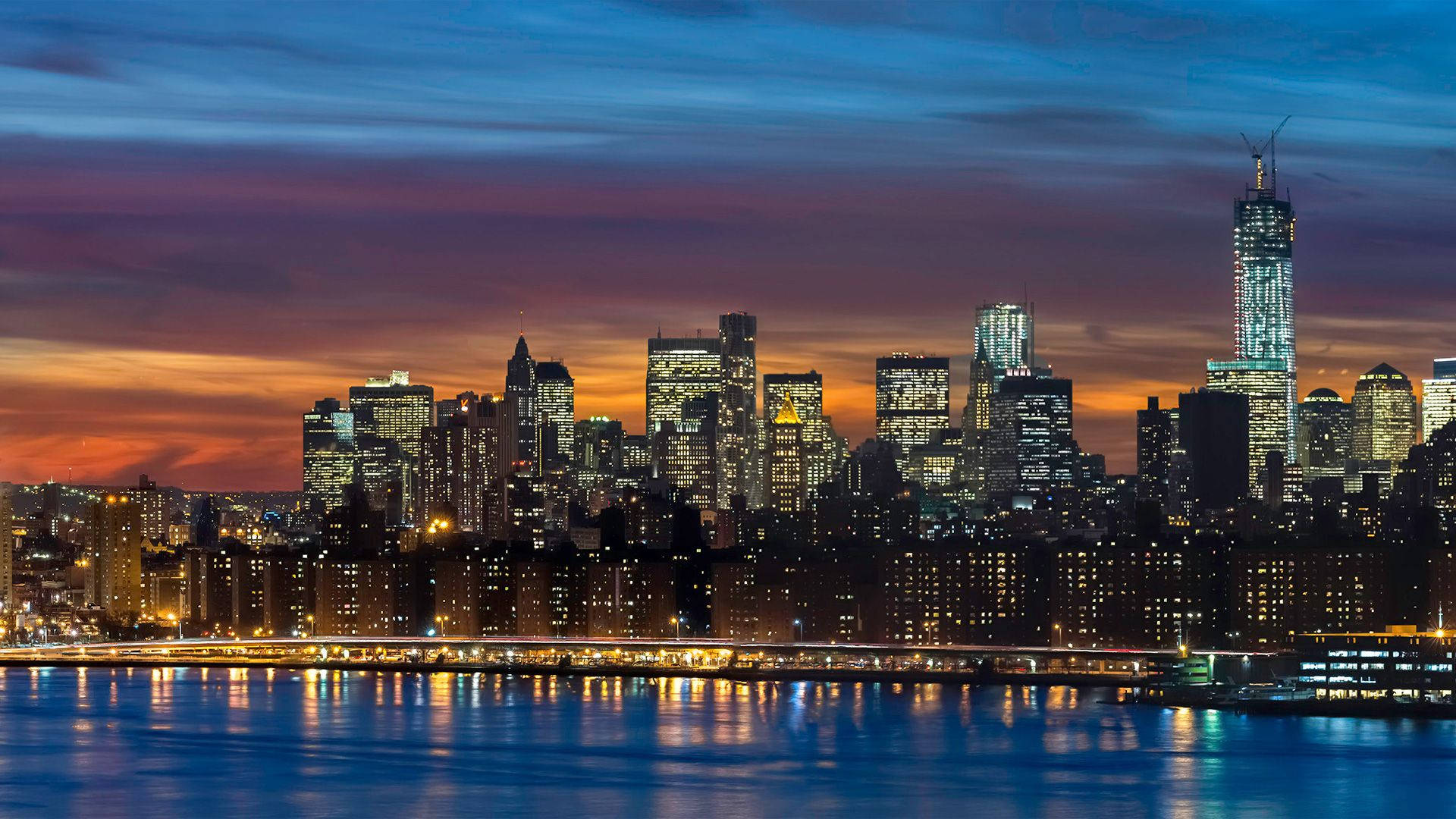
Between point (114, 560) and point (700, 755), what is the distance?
254 feet

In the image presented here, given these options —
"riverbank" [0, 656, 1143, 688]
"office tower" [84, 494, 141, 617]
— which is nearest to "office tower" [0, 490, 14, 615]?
"office tower" [84, 494, 141, 617]

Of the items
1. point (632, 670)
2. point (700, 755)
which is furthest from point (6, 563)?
point (700, 755)

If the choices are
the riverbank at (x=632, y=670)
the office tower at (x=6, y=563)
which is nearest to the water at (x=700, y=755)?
the riverbank at (x=632, y=670)

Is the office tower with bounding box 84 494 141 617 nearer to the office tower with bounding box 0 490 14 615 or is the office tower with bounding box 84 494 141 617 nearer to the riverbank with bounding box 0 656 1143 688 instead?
the office tower with bounding box 0 490 14 615

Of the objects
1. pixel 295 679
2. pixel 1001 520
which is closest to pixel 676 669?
pixel 295 679

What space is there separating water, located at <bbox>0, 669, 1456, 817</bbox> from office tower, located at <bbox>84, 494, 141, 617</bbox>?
4656cm

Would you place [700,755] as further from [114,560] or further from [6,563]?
[6,563]

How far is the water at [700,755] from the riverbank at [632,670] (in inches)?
89.3

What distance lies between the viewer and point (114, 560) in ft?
455

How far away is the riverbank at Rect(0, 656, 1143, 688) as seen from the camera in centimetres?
9331

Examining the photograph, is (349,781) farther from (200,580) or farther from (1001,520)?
(1001,520)

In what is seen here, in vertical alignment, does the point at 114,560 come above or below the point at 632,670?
above

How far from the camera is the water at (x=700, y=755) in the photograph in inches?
2329

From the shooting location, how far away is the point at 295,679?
99.6 meters
